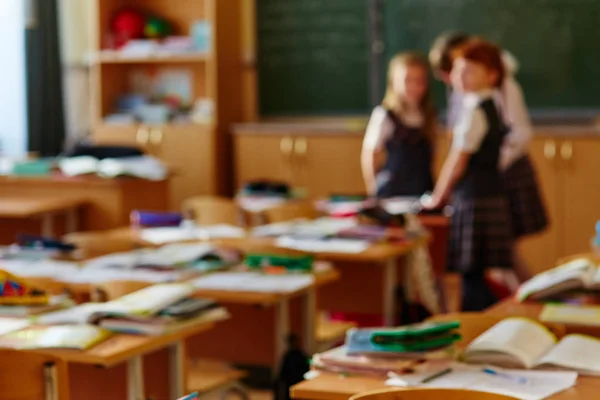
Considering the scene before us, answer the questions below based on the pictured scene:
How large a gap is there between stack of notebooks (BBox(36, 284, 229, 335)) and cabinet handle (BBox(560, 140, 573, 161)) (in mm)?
4528

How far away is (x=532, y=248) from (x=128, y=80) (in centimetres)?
336

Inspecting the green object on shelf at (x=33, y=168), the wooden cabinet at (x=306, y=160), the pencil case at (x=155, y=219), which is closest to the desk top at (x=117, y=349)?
the pencil case at (x=155, y=219)

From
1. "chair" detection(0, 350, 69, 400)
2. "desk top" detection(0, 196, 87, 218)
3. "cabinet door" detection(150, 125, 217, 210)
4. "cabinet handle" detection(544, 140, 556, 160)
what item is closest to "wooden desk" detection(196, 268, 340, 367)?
"chair" detection(0, 350, 69, 400)

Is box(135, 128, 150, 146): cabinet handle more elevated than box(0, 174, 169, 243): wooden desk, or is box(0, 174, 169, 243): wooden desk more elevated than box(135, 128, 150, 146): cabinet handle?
box(135, 128, 150, 146): cabinet handle

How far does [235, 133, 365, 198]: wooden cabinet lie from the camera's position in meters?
8.21

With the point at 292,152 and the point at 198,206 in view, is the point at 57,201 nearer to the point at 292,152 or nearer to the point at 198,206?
the point at 198,206

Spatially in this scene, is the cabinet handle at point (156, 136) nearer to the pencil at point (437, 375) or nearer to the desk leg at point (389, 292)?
the desk leg at point (389, 292)

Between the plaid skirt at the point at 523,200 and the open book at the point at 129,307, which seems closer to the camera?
the open book at the point at 129,307

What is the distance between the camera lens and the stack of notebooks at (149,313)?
10.7 feet

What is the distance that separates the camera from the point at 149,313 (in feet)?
10.7

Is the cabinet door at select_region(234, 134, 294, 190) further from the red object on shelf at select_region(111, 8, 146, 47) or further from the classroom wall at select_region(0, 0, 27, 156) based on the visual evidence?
→ the classroom wall at select_region(0, 0, 27, 156)

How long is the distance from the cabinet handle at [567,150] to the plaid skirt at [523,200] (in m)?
1.23

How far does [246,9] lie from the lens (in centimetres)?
877

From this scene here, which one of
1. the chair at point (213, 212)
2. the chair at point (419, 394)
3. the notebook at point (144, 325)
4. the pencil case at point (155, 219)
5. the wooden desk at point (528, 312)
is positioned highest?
the chair at point (419, 394)
